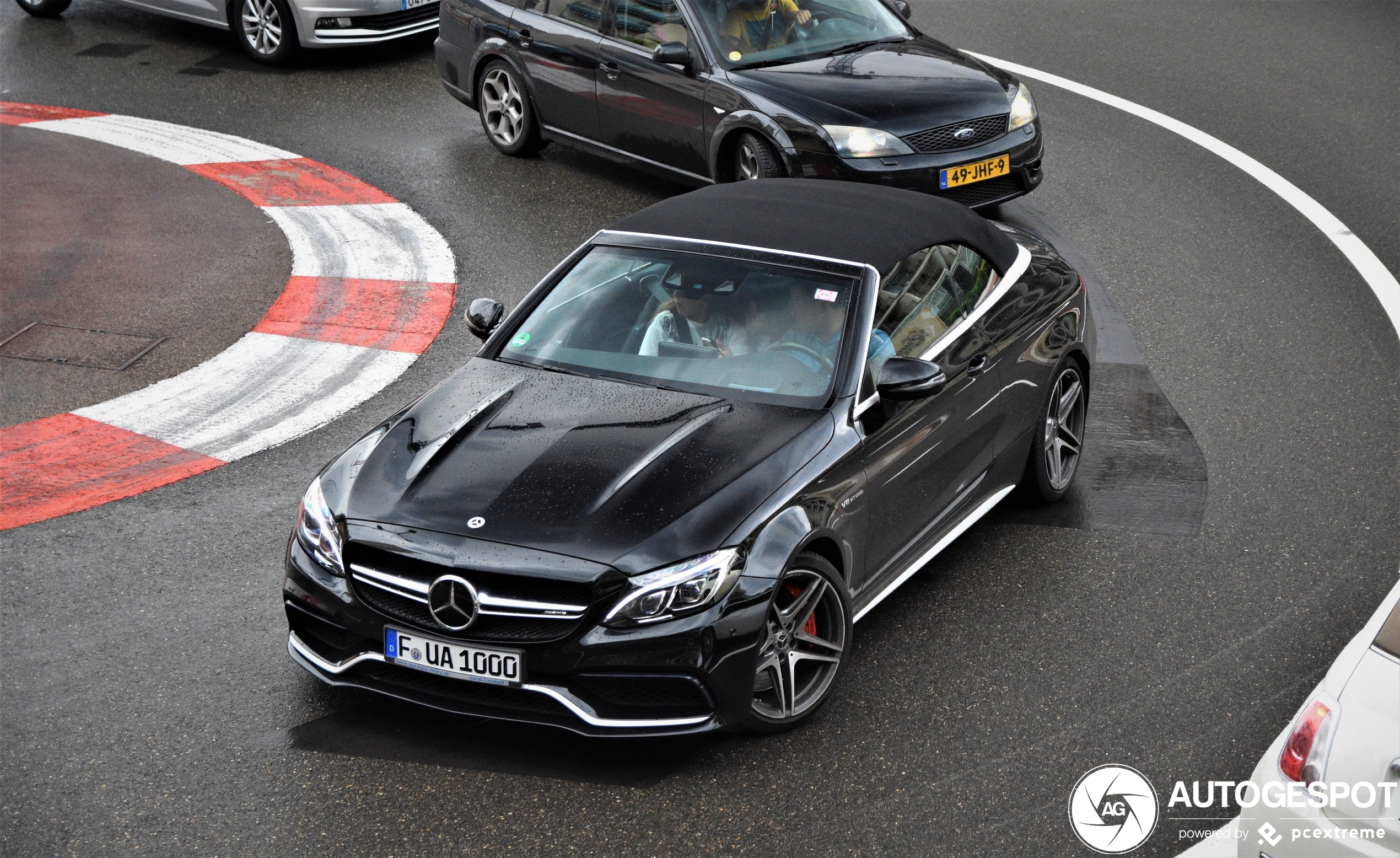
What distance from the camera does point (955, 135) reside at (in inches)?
390

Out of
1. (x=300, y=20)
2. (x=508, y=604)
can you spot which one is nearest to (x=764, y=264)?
(x=508, y=604)

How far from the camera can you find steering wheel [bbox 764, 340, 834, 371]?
18.9ft

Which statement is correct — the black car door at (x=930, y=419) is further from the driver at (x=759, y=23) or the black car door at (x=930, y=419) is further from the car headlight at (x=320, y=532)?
the driver at (x=759, y=23)

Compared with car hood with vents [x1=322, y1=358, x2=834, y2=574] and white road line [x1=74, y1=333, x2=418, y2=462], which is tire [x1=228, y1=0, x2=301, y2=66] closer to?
white road line [x1=74, y1=333, x2=418, y2=462]

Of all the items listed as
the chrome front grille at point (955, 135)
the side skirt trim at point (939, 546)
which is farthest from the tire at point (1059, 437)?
the chrome front grille at point (955, 135)

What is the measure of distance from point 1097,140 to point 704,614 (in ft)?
28.6

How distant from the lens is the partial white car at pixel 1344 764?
3697 mm

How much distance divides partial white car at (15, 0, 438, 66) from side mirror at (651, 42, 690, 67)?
4654 millimetres

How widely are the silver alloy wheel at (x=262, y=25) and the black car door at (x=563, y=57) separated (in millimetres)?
3696

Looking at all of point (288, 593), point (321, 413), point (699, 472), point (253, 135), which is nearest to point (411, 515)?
point (288, 593)

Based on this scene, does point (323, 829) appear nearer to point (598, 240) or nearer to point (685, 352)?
point (685, 352)

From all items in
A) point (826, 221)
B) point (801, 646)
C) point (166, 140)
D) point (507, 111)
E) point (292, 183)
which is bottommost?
point (166, 140)

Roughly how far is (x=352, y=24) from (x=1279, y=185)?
8.21 meters

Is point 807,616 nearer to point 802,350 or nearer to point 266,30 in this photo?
point 802,350
